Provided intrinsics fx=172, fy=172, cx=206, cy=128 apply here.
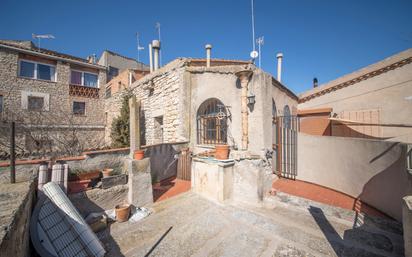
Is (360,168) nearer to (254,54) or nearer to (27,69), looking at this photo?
(254,54)

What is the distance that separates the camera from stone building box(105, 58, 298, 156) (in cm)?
585

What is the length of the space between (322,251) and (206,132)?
17.7 feet

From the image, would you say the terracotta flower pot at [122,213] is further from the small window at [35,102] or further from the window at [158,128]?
the small window at [35,102]

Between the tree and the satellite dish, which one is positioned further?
the tree

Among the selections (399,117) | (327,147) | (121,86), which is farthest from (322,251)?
(121,86)

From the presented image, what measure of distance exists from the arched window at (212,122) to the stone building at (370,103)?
166 inches

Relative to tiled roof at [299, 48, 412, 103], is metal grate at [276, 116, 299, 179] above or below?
below

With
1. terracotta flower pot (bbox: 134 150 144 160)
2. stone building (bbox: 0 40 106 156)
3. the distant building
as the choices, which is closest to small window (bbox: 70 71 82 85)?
stone building (bbox: 0 40 106 156)

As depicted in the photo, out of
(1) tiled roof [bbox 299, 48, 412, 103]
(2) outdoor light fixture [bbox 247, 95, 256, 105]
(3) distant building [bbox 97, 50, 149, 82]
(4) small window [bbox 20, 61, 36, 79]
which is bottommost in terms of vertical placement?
(2) outdoor light fixture [bbox 247, 95, 256, 105]

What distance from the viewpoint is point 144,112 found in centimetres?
1015

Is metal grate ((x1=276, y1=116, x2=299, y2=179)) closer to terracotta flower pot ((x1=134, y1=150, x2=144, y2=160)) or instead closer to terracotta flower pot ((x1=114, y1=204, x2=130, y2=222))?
terracotta flower pot ((x1=134, y1=150, x2=144, y2=160))

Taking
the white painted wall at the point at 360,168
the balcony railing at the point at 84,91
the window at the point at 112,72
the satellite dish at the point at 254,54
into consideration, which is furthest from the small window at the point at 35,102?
the white painted wall at the point at 360,168

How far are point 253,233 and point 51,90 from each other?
694 inches

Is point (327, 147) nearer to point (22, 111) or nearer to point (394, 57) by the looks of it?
point (394, 57)
